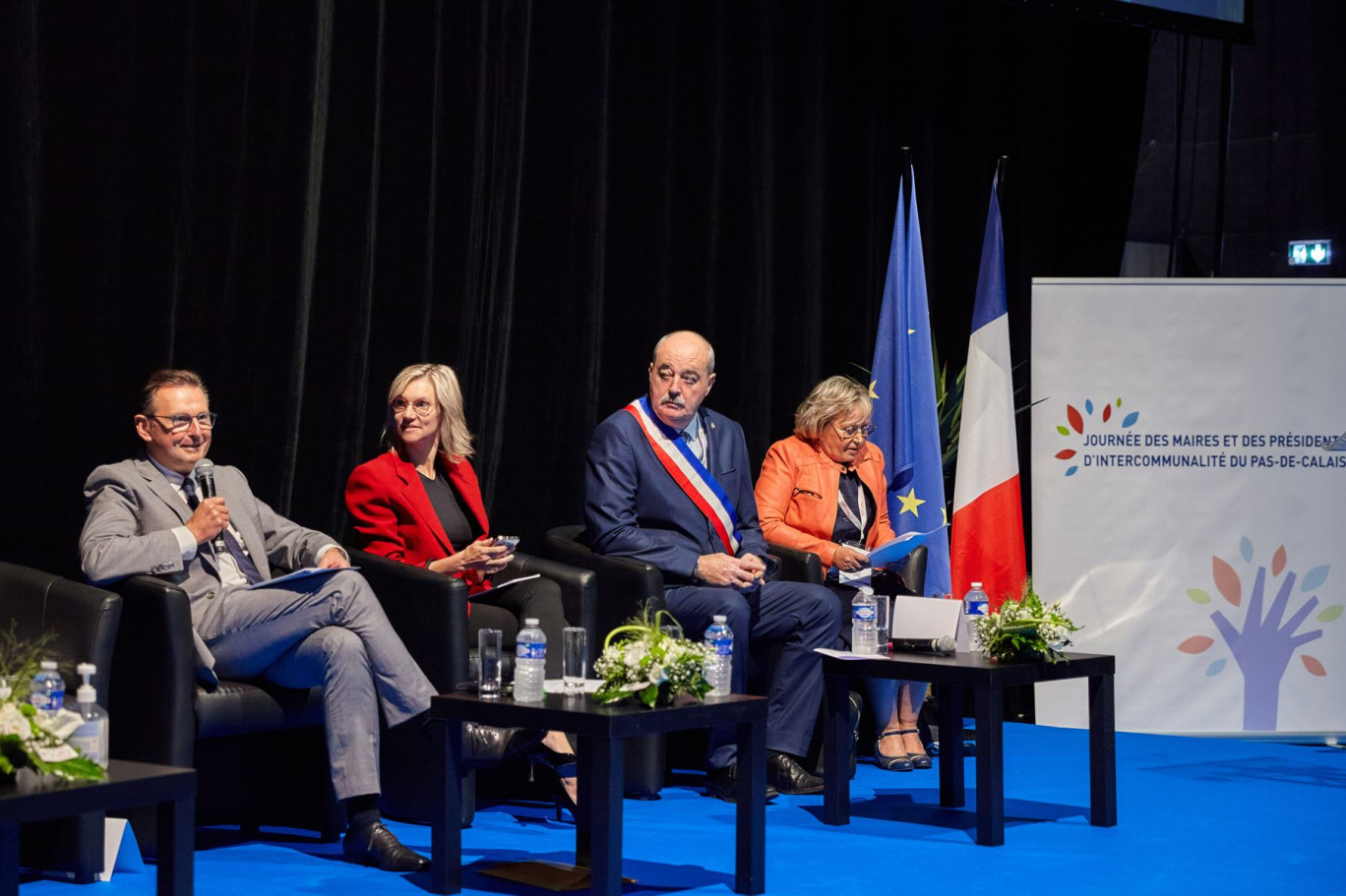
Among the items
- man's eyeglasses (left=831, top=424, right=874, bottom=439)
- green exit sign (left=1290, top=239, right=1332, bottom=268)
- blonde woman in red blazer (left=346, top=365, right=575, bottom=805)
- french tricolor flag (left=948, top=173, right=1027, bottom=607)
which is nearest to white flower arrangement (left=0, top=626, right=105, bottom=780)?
blonde woman in red blazer (left=346, top=365, right=575, bottom=805)

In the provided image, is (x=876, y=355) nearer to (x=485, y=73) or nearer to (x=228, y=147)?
(x=485, y=73)

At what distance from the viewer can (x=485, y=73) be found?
17.1 feet

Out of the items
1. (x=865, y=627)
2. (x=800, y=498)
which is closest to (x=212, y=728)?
(x=865, y=627)

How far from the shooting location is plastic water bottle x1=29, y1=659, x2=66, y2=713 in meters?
2.54

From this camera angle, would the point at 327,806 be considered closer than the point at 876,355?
Yes

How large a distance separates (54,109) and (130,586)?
1394mm

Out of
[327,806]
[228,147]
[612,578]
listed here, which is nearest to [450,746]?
[327,806]

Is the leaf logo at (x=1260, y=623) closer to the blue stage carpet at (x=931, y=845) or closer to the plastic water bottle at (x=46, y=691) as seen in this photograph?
the blue stage carpet at (x=931, y=845)

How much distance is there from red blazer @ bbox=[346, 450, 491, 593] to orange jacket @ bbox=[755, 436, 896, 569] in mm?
1260

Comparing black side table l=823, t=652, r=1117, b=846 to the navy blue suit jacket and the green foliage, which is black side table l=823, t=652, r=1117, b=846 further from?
the green foliage

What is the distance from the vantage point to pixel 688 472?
484cm

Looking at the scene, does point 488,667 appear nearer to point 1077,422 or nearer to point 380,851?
point 380,851

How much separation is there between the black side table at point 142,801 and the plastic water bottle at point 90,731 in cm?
3

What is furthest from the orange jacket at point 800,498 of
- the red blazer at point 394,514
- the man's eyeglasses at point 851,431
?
the red blazer at point 394,514
